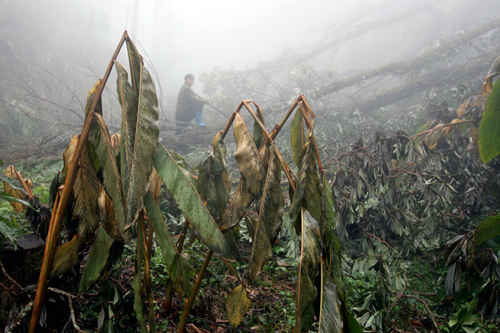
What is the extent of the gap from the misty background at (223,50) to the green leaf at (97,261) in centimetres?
292

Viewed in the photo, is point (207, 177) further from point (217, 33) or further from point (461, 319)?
point (217, 33)

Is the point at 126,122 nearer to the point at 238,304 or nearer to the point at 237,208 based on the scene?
the point at 237,208

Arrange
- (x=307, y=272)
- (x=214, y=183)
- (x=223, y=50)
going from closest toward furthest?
(x=307, y=272) < (x=214, y=183) < (x=223, y=50)

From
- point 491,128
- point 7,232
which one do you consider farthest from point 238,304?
point 491,128

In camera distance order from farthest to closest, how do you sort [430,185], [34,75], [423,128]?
1. [34,75]
2. [423,128]
3. [430,185]

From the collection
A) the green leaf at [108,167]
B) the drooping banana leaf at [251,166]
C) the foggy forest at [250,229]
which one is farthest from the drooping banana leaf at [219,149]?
the green leaf at [108,167]

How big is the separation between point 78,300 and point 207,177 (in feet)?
3.66

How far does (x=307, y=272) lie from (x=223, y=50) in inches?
1337

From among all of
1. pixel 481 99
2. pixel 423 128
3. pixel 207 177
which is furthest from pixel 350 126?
pixel 207 177

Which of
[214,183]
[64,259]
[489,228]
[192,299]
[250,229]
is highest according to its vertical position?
[214,183]

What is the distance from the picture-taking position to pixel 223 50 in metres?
32.3

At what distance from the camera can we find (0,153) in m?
5.82

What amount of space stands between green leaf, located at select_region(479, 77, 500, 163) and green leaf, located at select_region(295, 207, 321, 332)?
1544 mm

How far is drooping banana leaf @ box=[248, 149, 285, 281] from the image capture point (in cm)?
106
